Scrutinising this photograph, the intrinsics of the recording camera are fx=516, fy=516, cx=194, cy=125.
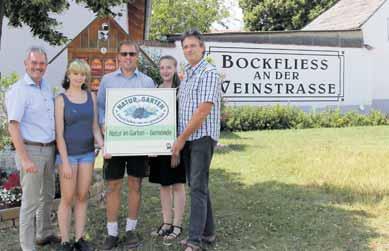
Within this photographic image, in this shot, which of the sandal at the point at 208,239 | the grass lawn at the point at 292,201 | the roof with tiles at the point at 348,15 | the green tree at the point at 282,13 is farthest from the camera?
the green tree at the point at 282,13

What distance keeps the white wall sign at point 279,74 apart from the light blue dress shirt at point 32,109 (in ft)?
42.2

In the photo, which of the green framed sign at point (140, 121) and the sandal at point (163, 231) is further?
the sandal at point (163, 231)

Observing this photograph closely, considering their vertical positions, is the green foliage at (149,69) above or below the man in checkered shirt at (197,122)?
above

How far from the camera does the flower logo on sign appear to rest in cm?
462

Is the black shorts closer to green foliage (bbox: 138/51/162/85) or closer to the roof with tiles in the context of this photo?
green foliage (bbox: 138/51/162/85)

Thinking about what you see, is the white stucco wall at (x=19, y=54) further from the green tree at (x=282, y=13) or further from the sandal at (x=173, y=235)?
the green tree at (x=282, y=13)

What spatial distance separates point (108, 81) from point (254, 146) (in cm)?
747

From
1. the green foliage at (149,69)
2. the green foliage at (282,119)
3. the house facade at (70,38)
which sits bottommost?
the green foliage at (282,119)

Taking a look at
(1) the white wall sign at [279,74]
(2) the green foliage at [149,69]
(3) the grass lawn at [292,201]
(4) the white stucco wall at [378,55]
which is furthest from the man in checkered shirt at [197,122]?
(4) the white stucco wall at [378,55]

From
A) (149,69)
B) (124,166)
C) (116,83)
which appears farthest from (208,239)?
(149,69)

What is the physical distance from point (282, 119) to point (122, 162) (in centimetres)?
1269

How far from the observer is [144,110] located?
4672mm

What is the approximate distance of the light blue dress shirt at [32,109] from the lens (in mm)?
4184

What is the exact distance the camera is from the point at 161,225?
537 centimetres
